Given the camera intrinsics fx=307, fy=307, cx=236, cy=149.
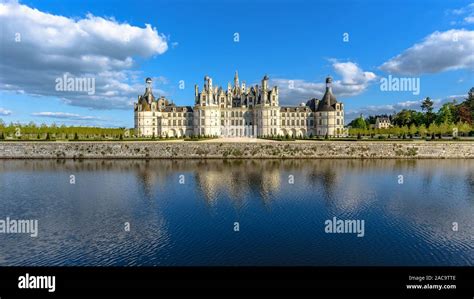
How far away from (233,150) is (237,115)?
36.3 m

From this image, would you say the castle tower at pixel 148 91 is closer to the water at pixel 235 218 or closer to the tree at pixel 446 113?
the water at pixel 235 218

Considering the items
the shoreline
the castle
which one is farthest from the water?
the castle

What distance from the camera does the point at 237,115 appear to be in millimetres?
81438

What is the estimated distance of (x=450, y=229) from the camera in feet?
49.2

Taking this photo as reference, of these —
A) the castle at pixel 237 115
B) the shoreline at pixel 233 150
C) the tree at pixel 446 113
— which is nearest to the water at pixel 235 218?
the shoreline at pixel 233 150

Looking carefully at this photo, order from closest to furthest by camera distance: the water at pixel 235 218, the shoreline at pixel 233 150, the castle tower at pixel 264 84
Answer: the water at pixel 235 218 < the shoreline at pixel 233 150 < the castle tower at pixel 264 84

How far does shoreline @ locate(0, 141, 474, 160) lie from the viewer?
45.3m

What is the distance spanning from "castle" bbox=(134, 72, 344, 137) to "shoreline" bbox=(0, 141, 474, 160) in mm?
31551

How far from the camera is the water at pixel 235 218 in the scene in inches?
477

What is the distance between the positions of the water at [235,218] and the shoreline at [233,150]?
49.5 feet

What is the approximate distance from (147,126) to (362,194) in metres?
68.1

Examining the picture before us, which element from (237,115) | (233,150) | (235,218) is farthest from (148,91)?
(235,218)

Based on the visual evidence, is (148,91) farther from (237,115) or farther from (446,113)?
(446,113)

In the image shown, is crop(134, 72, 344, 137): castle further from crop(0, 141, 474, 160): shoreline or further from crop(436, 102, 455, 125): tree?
crop(0, 141, 474, 160): shoreline
